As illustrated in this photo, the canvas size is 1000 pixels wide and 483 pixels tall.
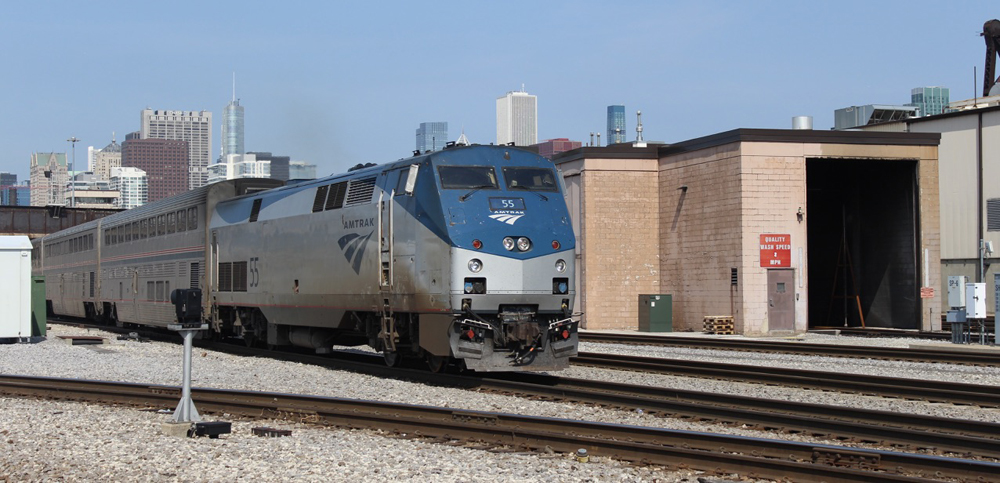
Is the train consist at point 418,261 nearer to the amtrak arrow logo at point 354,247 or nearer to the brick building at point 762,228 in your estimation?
the amtrak arrow logo at point 354,247

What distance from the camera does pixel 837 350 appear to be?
24062 millimetres

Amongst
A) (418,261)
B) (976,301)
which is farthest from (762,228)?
(418,261)

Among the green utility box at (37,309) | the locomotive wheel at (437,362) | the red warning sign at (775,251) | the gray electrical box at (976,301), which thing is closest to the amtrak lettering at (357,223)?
the locomotive wheel at (437,362)

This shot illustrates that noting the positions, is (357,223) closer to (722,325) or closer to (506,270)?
(506,270)

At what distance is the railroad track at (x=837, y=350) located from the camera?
2173 cm

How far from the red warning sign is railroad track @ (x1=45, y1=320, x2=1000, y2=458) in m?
17.7

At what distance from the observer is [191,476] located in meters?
9.13

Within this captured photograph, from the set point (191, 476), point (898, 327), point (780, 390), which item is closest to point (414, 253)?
point (780, 390)

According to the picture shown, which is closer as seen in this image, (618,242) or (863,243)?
(618,242)

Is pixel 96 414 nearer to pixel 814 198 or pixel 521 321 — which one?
pixel 521 321

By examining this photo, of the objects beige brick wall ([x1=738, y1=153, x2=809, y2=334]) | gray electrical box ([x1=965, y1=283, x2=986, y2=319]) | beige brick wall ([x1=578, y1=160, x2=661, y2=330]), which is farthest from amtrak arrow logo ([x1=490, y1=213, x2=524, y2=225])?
beige brick wall ([x1=578, y1=160, x2=661, y2=330])

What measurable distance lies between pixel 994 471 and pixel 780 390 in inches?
307

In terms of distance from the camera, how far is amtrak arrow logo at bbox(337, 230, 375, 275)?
18.2m

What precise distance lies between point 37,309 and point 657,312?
20.0m
